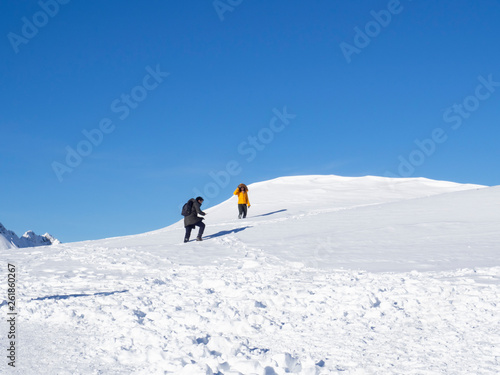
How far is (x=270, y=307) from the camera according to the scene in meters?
7.13

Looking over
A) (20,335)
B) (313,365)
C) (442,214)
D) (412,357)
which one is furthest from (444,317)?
(442,214)

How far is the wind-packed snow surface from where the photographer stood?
5.16 metres

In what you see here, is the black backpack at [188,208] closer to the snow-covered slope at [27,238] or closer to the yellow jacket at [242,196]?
the yellow jacket at [242,196]

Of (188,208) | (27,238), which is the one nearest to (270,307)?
(188,208)

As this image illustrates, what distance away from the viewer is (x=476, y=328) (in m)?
5.97

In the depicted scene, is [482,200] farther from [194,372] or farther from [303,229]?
[194,372]

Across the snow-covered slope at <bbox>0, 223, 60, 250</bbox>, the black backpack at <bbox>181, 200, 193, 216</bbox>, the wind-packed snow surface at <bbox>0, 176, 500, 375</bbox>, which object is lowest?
the wind-packed snow surface at <bbox>0, 176, 500, 375</bbox>

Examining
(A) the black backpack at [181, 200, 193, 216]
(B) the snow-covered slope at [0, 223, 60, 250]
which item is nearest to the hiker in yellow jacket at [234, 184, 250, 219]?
(A) the black backpack at [181, 200, 193, 216]

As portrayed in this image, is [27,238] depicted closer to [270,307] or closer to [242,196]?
[242,196]

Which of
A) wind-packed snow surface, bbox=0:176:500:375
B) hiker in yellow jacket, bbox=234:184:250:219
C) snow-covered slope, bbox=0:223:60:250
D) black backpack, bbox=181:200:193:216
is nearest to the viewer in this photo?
wind-packed snow surface, bbox=0:176:500:375

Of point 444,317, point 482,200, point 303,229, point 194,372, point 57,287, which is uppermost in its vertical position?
point 482,200

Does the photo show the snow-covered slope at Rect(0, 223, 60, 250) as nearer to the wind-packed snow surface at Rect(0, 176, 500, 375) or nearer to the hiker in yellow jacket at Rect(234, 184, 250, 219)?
the hiker in yellow jacket at Rect(234, 184, 250, 219)

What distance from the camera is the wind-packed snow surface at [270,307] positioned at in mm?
5156

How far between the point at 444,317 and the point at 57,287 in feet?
21.7
